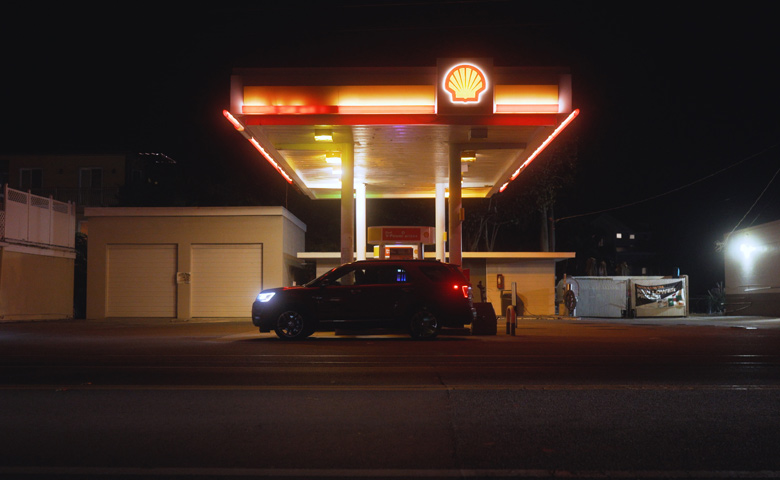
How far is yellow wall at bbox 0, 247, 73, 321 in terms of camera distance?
2417cm

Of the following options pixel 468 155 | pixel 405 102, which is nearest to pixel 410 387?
pixel 405 102

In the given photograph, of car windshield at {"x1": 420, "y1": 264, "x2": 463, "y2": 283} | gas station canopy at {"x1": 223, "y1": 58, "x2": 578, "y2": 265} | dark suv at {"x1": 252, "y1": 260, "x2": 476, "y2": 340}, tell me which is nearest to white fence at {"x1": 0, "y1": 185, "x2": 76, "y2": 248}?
gas station canopy at {"x1": 223, "y1": 58, "x2": 578, "y2": 265}

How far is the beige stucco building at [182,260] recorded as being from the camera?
2636 cm

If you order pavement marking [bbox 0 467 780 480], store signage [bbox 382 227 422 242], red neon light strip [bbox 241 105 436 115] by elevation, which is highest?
red neon light strip [bbox 241 105 436 115]

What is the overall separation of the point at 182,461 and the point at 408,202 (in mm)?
39385

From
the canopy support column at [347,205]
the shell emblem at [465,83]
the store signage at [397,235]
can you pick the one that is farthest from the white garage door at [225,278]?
the shell emblem at [465,83]

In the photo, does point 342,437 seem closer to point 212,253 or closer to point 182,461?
point 182,461

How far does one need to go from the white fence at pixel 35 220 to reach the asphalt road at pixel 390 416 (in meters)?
13.4

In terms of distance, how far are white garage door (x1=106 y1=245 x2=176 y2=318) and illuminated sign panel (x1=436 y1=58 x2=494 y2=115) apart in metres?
13.7

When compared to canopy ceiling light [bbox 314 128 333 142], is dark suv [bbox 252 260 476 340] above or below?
below

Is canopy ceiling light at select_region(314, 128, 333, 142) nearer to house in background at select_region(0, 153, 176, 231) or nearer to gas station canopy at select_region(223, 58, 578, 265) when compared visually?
gas station canopy at select_region(223, 58, 578, 265)

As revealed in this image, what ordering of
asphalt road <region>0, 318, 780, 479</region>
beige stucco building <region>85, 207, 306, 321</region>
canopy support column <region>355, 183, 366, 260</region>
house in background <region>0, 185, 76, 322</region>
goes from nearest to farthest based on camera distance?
asphalt road <region>0, 318, 780, 479</region>, house in background <region>0, 185, 76, 322</region>, beige stucco building <region>85, 207, 306, 321</region>, canopy support column <region>355, 183, 366, 260</region>

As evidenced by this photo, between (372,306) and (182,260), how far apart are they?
42.9 ft

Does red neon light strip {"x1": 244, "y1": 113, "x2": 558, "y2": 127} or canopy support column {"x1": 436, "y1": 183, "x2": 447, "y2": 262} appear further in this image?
canopy support column {"x1": 436, "y1": 183, "x2": 447, "y2": 262}
